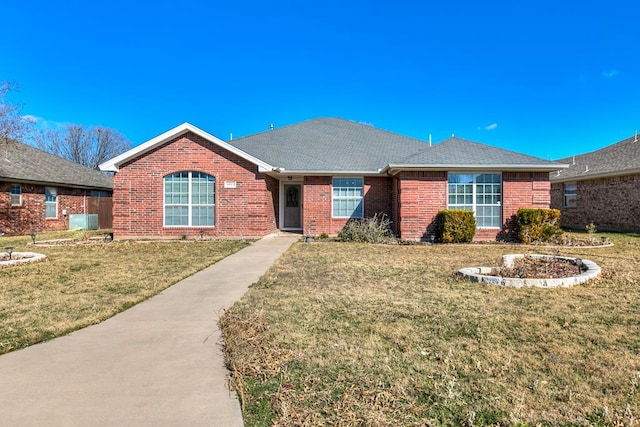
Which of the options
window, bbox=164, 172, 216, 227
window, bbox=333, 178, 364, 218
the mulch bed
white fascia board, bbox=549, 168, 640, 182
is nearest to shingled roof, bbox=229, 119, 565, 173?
window, bbox=333, 178, 364, 218

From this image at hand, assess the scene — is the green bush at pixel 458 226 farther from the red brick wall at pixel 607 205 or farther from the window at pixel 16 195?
the window at pixel 16 195

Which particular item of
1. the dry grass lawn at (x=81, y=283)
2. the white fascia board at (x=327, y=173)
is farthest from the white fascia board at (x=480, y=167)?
the dry grass lawn at (x=81, y=283)

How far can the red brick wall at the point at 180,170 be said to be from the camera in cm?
1476

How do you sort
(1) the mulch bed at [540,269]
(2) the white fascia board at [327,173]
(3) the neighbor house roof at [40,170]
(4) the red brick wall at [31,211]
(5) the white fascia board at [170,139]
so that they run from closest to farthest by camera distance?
(1) the mulch bed at [540,269], (5) the white fascia board at [170,139], (2) the white fascia board at [327,173], (4) the red brick wall at [31,211], (3) the neighbor house roof at [40,170]

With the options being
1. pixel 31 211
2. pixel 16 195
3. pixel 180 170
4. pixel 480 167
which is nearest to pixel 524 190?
pixel 480 167

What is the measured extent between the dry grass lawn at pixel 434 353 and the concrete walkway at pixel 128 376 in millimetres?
268

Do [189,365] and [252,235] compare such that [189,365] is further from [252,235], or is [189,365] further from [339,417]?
[252,235]

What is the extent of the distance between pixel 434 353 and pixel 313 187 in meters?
12.7

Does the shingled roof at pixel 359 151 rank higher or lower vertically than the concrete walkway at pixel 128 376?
higher

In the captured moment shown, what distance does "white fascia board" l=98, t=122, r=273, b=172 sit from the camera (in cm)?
1439

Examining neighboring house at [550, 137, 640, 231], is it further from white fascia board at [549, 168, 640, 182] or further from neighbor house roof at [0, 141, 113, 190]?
neighbor house roof at [0, 141, 113, 190]

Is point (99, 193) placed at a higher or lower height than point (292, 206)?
higher

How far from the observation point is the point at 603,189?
1891 cm

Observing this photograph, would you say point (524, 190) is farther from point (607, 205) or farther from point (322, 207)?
point (607, 205)
